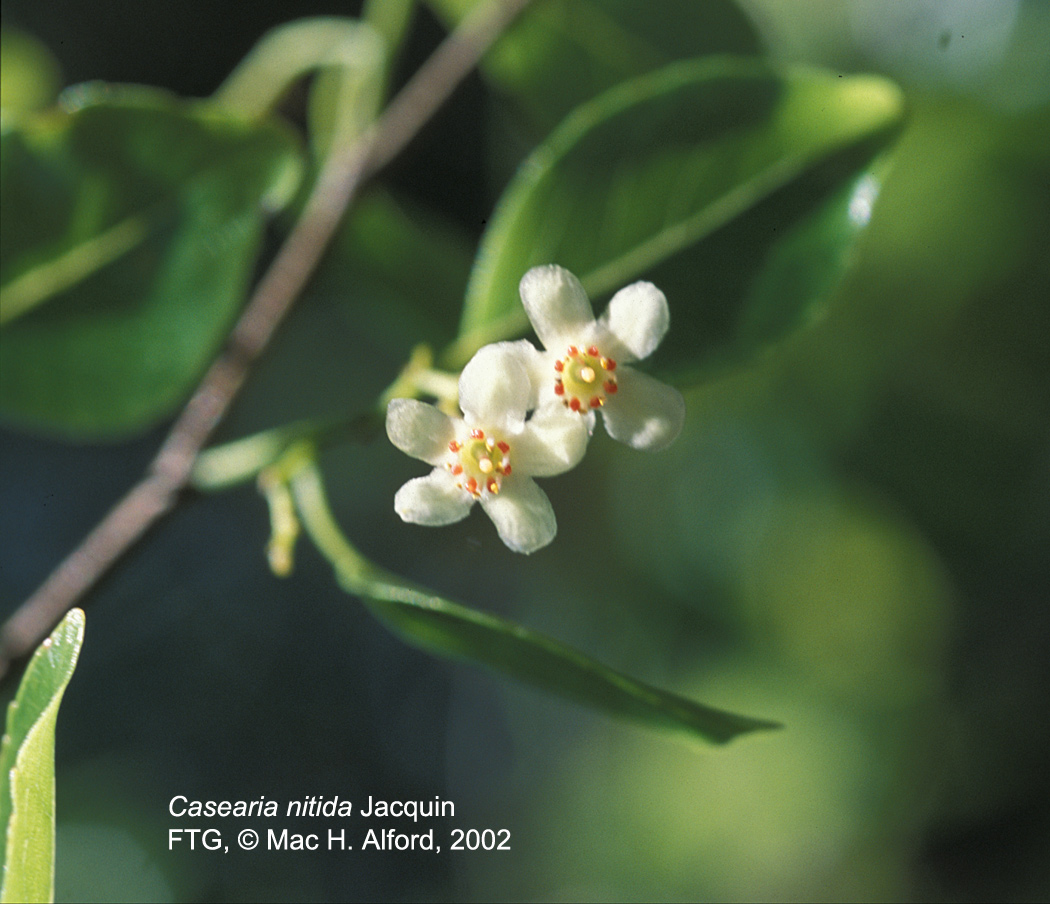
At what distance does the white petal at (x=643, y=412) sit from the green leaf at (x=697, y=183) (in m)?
0.16

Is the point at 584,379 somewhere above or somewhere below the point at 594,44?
below

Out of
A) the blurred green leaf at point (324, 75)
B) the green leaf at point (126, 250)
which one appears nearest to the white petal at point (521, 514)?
the green leaf at point (126, 250)

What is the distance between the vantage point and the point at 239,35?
225cm

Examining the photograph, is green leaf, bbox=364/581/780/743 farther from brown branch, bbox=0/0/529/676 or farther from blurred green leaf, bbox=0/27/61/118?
blurred green leaf, bbox=0/27/61/118

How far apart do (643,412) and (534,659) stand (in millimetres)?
201

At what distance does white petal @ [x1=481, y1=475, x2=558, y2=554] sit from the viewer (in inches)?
29.0

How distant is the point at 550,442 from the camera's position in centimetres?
74

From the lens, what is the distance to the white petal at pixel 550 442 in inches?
28.6

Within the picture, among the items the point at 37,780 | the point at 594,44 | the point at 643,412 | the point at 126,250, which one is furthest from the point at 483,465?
the point at 594,44

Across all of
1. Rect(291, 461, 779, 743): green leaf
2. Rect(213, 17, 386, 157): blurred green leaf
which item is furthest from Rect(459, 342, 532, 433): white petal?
Rect(213, 17, 386, 157): blurred green leaf

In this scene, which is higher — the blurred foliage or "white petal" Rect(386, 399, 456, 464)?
the blurred foliage

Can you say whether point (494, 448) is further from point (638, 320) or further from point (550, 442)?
point (638, 320)

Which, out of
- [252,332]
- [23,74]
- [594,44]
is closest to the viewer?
[252,332]

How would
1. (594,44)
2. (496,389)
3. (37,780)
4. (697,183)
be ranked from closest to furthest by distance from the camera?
1. (37,780)
2. (496,389)
3. (697,183)
4. (594,44)
